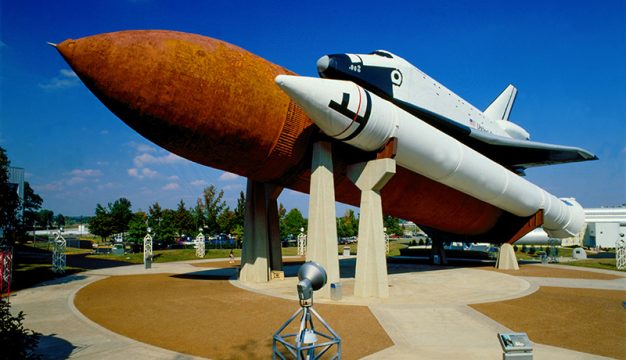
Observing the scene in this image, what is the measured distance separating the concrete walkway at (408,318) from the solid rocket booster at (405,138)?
422 cm

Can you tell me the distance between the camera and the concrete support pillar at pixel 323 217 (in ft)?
43.0

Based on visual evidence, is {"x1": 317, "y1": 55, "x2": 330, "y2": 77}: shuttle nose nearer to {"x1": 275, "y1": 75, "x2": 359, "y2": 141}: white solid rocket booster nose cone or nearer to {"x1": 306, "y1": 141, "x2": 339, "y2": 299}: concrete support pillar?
{"x1": 275, "y1": 75, "x2": 359, "y2": 141}: white solid rocket booster nose cone

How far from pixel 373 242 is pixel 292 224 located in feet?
162

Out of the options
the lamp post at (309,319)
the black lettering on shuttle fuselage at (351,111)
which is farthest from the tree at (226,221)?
the lamp post at (309,319)

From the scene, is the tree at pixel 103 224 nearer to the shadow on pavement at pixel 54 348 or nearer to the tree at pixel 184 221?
the tree at pixel 184 221

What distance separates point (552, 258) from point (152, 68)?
33481 mm

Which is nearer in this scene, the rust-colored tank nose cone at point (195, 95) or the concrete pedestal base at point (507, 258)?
the rust-colored tank nose cone at point (195, 95)

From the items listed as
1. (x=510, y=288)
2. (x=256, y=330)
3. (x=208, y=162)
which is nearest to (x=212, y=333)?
(x=256, y=330)

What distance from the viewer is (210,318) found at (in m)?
10.4

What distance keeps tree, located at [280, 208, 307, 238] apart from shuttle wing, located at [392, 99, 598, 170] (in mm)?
42123

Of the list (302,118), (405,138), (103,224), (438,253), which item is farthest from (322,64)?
(103,224)

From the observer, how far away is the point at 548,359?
24.3ft

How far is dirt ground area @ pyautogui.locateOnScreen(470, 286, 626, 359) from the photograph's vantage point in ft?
28.2

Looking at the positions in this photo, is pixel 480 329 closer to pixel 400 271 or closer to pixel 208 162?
pixel 208 162
